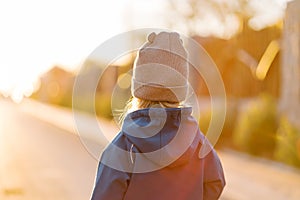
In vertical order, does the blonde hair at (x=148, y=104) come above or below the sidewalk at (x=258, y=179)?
above

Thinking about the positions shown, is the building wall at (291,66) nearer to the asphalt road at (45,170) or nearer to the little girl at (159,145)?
the asphalt road at (45,170)

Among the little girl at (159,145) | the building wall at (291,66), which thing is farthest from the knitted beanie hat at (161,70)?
the building wall at (291,66)

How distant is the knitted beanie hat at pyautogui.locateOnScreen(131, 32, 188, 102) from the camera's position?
2777 mm

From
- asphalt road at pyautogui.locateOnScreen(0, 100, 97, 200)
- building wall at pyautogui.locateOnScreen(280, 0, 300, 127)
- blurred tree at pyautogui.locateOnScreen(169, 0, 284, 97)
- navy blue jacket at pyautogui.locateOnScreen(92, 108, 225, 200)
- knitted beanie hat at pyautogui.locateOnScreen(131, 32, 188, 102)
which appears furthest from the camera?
blurred tree at pyautogui.locateOnScreen(169, 0, 284, 97)

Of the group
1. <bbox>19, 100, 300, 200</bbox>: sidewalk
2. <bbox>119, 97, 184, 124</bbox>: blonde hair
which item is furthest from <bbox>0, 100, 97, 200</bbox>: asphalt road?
<bbox>119, 97, 184, 124</bbox>: blonde hair

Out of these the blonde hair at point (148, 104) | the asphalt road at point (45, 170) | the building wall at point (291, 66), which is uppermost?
the blonde hair at point (148, 104)

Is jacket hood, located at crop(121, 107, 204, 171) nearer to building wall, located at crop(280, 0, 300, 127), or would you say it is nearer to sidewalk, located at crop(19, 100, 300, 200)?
sidewalk, located at crop(19, 100, 300, 200)

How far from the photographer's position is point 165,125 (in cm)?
274

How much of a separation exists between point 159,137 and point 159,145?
4 cm

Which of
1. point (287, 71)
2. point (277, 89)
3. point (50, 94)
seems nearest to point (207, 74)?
point (277, 89)

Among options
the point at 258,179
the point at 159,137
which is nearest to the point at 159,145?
the point at 159,137

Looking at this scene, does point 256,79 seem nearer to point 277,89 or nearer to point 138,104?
point 277,89

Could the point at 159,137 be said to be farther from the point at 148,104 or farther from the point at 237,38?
the point at 237,38

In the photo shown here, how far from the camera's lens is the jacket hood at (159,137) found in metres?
2.68
